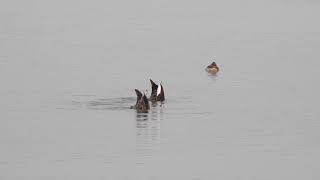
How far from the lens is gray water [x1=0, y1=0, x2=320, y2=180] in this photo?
2912 cm

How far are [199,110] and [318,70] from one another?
12832 millimetres

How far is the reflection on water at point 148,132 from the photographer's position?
3027 centimetres

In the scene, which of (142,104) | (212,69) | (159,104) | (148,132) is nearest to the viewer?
(148,132)

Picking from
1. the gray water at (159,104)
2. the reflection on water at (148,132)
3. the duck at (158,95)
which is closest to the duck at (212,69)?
the gray water at (159,104)

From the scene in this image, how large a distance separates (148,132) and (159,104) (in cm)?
576

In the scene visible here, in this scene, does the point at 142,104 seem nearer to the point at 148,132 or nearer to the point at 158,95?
the point at 158,95

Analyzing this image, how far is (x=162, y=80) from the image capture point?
46.2 metres

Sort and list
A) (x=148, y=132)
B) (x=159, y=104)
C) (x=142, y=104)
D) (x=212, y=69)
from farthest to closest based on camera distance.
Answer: (x=212, y=69) < (x=159, y=104) < (x=142, y=104) < (x=148, y=132)

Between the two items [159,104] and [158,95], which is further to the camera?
[158,95]

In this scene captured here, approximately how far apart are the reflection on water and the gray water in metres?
0.03

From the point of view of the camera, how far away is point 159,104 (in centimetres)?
3891

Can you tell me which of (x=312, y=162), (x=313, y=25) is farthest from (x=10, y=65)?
(x=313, y=25)

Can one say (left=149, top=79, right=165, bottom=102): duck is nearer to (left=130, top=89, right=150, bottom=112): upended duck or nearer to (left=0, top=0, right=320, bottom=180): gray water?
(left=0, top=0, right=320, bottom=180): gray water

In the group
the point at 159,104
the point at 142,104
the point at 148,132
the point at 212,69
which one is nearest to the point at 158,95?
the point at 159,104
